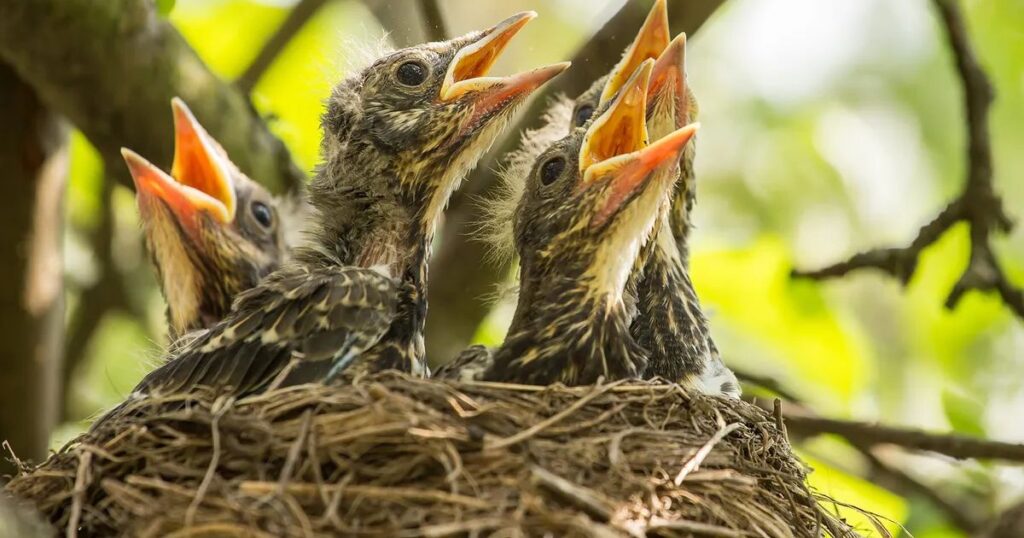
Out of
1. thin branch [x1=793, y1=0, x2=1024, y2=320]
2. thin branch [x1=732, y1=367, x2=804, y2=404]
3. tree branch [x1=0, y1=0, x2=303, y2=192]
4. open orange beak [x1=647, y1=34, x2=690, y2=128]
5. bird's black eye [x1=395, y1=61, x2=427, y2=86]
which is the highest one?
tree branch [x1=0, y1=0, x2=303, y2=192]

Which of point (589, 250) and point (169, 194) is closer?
point (589, 250)

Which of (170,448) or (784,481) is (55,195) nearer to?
(170,448)

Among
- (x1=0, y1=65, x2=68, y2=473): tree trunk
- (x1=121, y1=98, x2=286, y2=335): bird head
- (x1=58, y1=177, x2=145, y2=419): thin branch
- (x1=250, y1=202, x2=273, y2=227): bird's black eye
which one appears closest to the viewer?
(x1=121, y1=98, x2=286, y2=335): bird head

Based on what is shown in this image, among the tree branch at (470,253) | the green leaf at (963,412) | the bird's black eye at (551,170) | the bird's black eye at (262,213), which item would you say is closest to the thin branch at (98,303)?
the bird's black eye at (262,213)

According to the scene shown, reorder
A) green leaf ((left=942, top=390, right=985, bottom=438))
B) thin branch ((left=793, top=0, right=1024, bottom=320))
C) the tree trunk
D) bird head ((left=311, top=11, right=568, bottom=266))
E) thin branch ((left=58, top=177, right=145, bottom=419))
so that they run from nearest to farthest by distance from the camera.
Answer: bird head ((left=311, top=11, right=568, bottom=266)) → thin branch ((left=793, top=0, right=1024, bottom=320)) → the tree trunk → green leaf ((left=942, top=390, right=985, bottom=438)) → thin branch ((left=58, top=177, right=145, bottom=419))

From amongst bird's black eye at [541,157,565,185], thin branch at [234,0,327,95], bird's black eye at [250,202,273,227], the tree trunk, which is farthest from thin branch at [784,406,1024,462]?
the tree trunk

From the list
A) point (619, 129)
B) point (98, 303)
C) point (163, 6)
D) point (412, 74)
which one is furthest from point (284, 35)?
point (619, 129)

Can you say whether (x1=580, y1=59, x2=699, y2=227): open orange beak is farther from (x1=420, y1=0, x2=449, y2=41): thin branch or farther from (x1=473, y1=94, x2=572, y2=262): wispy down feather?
(x1=420, y1=0, x2=449, y2=41): thin branch

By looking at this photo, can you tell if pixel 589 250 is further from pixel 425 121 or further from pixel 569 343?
pixel 425 121
